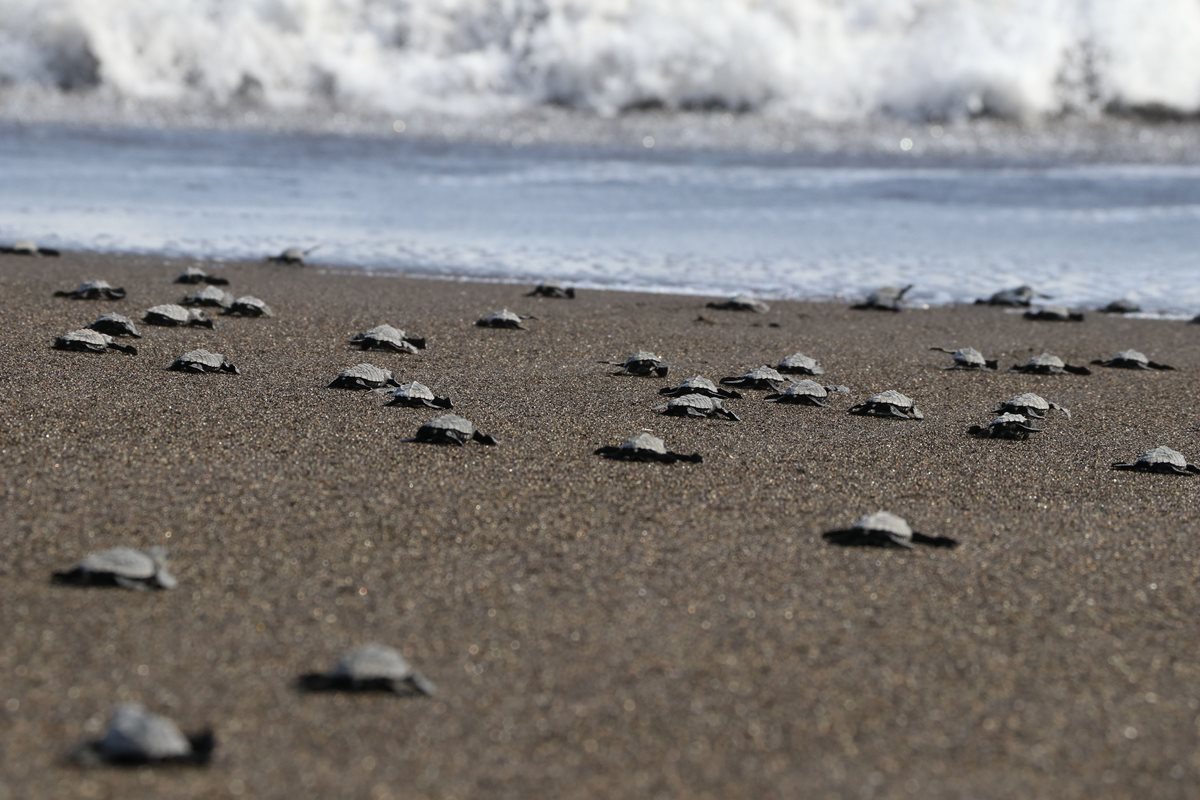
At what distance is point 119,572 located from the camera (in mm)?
4617

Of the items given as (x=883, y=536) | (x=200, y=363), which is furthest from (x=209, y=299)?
(x=883, y=536)

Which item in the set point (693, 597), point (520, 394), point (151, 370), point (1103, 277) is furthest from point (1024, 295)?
point (693, 597)

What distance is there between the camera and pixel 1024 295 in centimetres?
1221

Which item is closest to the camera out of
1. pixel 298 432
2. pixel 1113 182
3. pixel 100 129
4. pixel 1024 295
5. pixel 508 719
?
pixel 508 719

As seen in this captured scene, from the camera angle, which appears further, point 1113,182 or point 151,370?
point 1113,182

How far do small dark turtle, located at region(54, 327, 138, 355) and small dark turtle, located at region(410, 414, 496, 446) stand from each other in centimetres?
231

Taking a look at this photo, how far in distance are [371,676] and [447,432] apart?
256cm

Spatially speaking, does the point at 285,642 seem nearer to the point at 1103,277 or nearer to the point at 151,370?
the point at 151,370

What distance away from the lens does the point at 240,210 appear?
660 inches

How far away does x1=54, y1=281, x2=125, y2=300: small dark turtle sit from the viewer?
33.9ft

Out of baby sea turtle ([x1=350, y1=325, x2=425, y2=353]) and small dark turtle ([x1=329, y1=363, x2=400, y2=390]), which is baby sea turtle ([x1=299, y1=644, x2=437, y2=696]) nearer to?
small dark turtle ([x1=329, y1=363, x2=400, y2=390])

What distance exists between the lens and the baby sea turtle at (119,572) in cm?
463

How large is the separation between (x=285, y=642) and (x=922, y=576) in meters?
1.98

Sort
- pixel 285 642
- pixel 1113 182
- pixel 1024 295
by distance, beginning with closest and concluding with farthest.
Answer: pixel 285 642, pixel 1024 295, pixel 1113 182
